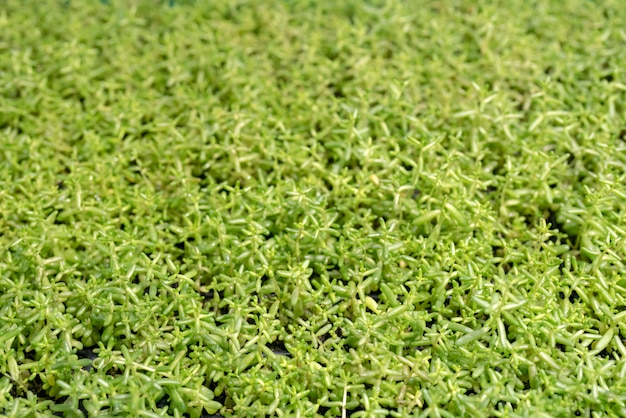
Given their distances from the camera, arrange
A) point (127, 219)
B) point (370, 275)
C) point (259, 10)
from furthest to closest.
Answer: point (259, 10), point (127, 219), point (370, 275)

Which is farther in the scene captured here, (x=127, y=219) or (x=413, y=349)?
(x=127, y=219)

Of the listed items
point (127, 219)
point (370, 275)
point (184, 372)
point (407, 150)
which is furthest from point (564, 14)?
point (184, 372)

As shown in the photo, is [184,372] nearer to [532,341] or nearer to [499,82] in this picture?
[532,341]

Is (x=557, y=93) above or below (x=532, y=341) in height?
above

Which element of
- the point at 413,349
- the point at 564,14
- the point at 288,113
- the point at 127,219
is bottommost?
the point at 413,349

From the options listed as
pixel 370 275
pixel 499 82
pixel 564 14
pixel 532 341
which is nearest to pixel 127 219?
pixel 370 275

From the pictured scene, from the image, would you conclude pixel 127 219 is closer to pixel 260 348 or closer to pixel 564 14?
pixel 260 348

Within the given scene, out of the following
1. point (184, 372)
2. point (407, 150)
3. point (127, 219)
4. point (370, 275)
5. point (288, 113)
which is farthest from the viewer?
point (288, 113)
